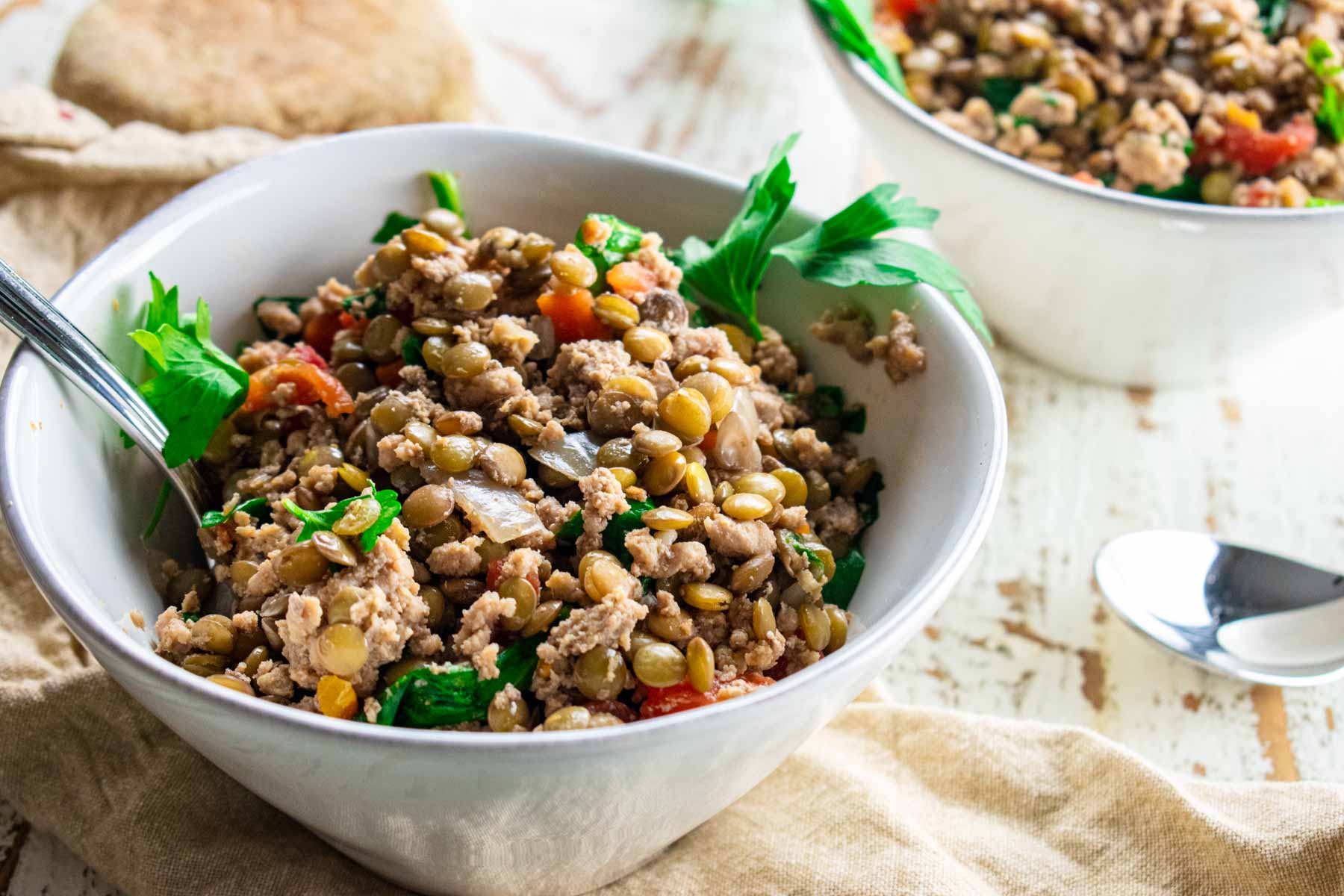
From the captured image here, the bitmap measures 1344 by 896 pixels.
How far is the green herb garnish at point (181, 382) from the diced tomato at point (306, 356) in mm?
123

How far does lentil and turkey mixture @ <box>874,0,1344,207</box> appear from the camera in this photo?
353 cm

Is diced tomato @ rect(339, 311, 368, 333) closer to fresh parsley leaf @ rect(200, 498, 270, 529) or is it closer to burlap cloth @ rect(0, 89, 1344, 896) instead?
fresh parsley leaf @ rect(200, 498, 270, 529)

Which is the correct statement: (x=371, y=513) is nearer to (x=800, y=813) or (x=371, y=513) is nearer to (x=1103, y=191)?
(x=800, y=813)

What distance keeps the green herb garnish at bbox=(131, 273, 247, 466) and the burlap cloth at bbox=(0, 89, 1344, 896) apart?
564mm

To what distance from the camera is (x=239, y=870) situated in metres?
2.28

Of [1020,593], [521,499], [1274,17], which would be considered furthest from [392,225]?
[1274,17]

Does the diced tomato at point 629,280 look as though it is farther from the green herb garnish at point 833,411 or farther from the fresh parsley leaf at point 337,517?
the fresh parsley leaf at point 337,517

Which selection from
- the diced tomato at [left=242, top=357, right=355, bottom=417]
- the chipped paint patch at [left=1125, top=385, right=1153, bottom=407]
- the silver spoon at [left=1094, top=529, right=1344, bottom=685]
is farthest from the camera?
the chipped paint patch at [left=1125, top=385, right=1153, bottom=407]

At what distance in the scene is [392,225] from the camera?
2.95 m

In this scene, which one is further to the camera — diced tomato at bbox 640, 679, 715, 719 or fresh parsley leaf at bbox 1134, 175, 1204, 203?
fresh parsley leaf at bbox 1134, 175, 1204, 203

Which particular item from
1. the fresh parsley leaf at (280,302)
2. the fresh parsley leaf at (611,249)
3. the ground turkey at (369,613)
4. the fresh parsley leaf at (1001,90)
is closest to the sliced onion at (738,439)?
the fresh parsley leaf at (611,249)

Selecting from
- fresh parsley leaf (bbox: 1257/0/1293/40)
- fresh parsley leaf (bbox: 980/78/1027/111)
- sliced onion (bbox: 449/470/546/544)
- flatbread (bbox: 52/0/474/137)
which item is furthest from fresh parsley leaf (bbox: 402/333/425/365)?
fresh parsley leaf (bbox: 1257/0/1293/40)

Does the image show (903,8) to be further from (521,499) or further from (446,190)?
(521,499)

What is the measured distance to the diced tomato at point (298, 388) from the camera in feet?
8.30
